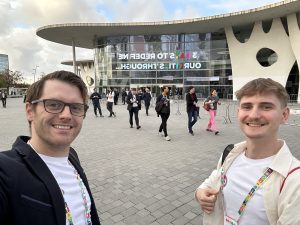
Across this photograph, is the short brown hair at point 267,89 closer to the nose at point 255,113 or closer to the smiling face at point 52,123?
the nose at point 255,113

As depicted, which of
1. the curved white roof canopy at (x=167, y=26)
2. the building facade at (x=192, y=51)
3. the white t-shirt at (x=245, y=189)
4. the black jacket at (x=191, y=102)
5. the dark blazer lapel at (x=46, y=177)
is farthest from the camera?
the building facade at (x=192, y=51)

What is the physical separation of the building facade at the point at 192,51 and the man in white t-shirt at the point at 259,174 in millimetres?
30847

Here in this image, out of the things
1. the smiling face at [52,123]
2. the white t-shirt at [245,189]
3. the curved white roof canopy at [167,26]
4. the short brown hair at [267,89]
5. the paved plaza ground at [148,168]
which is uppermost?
the curved white roof canopy at [167,26]

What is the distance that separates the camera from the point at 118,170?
5.55 metres

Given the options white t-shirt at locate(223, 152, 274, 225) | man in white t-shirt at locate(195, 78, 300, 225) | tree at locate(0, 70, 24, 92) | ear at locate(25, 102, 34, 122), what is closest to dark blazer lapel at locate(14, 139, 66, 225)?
ear at locate(25, 102, 34, 122)

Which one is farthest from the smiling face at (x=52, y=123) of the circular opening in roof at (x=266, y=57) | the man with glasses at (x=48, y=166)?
the circular opening in roof at (x=266, y=57)

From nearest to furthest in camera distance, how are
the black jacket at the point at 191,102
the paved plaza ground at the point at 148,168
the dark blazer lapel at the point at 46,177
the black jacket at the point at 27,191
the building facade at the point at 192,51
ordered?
the black jacket at the point at 27,191 < the dark blazer lapel at the point at 46,177 < the paved plaza ground at the point at 148,168 < the black jacket at the point at 191,102 < the building facade at the point at 192,51

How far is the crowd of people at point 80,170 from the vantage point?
3.93ft

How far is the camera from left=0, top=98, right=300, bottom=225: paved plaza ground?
370cm

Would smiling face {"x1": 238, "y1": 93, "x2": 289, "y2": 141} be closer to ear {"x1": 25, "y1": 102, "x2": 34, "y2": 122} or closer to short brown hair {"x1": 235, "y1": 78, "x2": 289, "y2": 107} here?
short brown hair {"x1": 235, "y1": 78, "x2": 289, "y2": 107}

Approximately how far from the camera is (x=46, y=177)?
1.28m

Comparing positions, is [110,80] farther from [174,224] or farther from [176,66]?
[174,224]

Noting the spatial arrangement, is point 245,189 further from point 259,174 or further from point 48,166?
point 48,166

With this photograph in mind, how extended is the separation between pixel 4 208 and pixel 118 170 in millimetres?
4494
